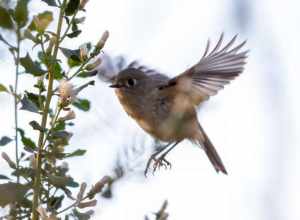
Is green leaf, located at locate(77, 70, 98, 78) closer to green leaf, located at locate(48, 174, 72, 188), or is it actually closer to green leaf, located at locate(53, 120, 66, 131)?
green leaf, located at locate(53, 120, 66, 131)

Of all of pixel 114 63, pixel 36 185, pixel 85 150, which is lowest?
pixel 36 185

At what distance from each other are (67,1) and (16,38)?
0.30 metres

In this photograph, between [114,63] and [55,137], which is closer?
[55,137]

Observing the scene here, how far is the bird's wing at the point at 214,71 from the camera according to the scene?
432 cm

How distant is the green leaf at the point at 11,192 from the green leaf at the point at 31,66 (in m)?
0.50

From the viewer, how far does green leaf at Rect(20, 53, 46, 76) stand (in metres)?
A: 2.49

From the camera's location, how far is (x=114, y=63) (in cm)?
493

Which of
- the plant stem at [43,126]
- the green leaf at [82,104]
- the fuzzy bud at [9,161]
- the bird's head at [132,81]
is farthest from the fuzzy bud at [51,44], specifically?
the bird's head at [132,81]

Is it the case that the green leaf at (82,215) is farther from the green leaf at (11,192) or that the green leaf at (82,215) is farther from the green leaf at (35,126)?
the green leaf at (35,126)

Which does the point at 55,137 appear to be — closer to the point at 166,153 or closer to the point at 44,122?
the point at 44,122

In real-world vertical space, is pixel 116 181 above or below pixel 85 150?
below

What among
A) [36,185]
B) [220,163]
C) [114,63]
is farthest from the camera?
[220,163]

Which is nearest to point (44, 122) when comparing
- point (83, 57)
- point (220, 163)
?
point (83, 57)

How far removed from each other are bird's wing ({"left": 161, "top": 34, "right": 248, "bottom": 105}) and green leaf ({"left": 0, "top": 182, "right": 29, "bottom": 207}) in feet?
6.94
